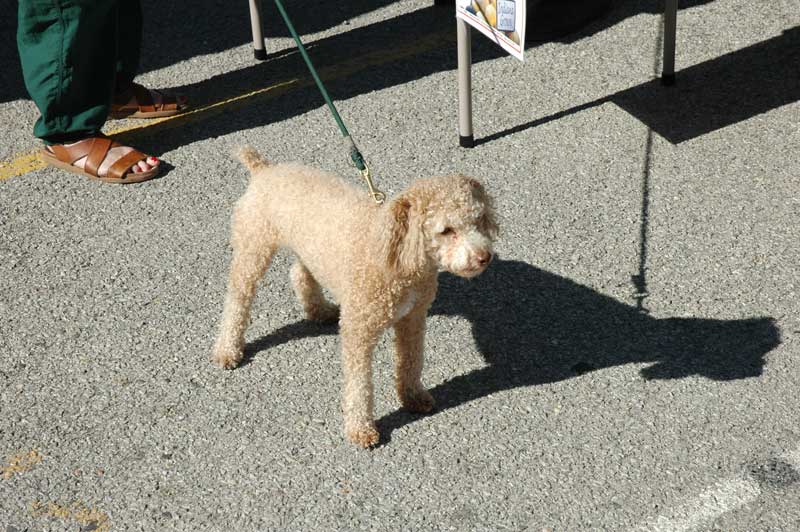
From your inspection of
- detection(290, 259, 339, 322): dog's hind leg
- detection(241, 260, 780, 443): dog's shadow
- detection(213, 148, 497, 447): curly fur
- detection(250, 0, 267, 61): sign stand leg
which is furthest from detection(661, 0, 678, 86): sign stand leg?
detection(213, 148, 497, 447): curly fur

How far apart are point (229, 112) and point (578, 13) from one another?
241cm

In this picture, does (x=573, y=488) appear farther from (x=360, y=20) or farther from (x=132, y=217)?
(x=360, y=20)

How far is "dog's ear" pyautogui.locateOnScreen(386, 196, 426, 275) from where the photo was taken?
3.11 meters

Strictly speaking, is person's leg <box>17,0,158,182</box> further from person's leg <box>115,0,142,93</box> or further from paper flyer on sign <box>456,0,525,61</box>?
paper flyer on sign <box>456,0,525,61</box>

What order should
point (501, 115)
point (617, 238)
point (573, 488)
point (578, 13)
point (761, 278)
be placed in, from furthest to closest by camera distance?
point (578, 13), point (501, 115), point (617, 238), point (761, 278), point (573, 488)

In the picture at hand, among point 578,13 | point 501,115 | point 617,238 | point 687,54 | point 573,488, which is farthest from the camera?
point 578,13

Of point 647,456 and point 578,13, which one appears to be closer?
point 647,456

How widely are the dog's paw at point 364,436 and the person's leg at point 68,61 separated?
2540 millimetres

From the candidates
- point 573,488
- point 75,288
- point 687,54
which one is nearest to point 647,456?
point 573,488

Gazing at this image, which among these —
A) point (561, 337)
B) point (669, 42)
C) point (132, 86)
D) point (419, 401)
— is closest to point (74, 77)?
point (132, 86)

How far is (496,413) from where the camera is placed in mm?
3771

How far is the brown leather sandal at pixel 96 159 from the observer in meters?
5.18

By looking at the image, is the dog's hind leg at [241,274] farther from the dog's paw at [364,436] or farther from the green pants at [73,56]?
the green pants at [73,56]

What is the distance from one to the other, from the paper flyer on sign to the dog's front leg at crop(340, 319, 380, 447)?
70.9 inches
